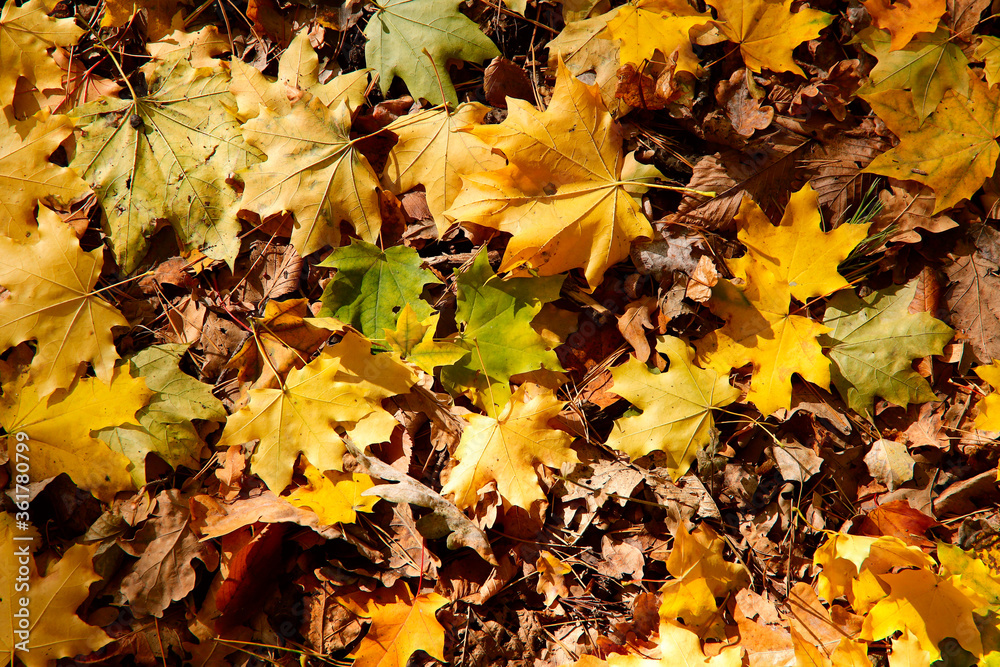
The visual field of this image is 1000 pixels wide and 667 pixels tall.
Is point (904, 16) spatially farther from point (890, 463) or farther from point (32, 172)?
point (32, 172)

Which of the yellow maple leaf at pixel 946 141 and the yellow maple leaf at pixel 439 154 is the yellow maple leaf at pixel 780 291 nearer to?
the yellow maple leaf at pixel 946 141

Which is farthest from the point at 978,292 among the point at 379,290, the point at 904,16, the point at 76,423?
the point at 76,423

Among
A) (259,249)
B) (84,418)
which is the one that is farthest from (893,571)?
(84,418)

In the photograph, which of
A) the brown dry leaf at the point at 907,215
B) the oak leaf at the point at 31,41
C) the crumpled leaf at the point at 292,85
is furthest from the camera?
the oak leaf at the point at 31,41

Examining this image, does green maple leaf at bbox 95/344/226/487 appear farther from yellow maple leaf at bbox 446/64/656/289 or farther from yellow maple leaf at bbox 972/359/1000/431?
yellow maple leaf at bbox 972/359/1000/431

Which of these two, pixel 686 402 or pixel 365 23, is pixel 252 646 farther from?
pixel 365 23

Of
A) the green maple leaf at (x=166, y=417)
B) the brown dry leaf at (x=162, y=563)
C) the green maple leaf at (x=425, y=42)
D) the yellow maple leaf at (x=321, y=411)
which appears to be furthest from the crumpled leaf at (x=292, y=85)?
the brown dry leaf at (x=162, y=563)
